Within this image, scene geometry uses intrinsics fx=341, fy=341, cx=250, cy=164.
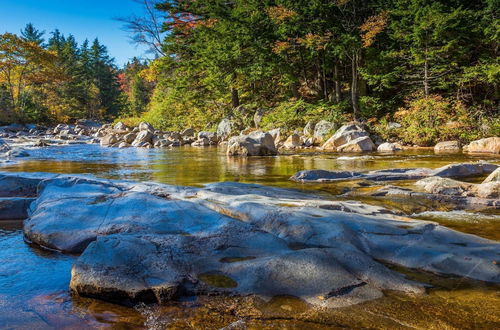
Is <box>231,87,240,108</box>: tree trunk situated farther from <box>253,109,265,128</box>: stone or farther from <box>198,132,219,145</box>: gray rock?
<box>198,132,219,145</box>: gray rock

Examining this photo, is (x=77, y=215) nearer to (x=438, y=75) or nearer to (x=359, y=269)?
(x=359, y=269)

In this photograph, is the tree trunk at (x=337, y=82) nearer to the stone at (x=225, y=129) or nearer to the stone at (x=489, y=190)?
the stone at (x=225, y=129)

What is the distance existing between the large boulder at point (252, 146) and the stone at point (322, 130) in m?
3.98

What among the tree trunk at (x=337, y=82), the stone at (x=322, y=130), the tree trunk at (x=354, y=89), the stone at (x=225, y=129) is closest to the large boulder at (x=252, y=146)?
the stone at (x=322, y=130)

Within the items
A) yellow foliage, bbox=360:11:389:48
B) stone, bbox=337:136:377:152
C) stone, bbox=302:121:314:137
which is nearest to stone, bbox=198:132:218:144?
stone, bbox=302:121:314:137

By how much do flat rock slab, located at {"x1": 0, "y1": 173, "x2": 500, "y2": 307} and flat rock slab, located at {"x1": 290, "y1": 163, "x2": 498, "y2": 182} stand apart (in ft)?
9.58

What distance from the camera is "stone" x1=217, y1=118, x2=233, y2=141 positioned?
67.4 feet

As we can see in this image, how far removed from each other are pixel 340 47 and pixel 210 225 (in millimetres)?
15920

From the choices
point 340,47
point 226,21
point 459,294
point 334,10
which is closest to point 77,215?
point 459,294

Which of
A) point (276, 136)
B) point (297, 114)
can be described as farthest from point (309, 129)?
point (276, 136)

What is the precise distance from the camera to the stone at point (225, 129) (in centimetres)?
2055

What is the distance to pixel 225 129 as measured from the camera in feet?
68.1

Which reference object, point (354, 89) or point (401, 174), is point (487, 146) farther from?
point (354, 89)

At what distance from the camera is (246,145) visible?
12.7 m
